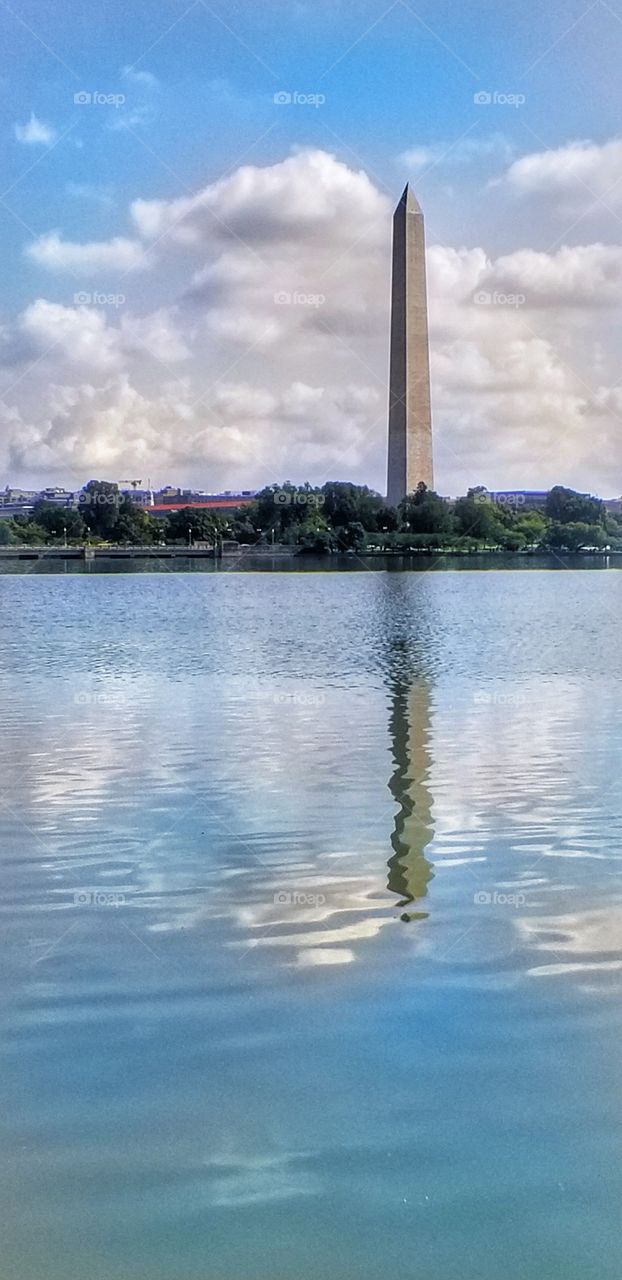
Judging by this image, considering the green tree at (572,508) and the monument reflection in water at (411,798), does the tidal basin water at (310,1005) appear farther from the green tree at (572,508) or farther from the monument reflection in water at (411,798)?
the green tree at (572,508)

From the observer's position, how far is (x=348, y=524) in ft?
379

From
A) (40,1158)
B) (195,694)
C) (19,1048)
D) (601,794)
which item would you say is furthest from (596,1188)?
(195,694)

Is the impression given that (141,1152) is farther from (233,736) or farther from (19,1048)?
(233,736)

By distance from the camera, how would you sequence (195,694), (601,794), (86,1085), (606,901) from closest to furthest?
(86,1085), (606,901), (601,794), (195,694)

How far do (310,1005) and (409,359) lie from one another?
78778 millimetres

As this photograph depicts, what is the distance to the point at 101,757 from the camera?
12.8 meters

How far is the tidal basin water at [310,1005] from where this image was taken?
4164 mm

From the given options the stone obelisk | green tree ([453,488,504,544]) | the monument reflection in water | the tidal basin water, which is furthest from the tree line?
the tidal basin water

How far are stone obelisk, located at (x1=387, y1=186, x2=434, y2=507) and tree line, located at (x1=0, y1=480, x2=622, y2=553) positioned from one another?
5760 millimetres

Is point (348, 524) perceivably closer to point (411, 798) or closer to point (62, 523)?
point (62, 523)

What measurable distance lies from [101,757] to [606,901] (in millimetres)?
6378

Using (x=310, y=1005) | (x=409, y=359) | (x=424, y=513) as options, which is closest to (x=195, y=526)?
(x=424, y=513)

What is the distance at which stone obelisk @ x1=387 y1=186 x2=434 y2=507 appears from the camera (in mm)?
79500

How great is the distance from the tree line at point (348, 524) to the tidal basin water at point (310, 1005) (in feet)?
271
